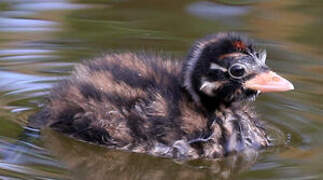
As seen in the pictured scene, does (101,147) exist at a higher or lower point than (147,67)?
lower

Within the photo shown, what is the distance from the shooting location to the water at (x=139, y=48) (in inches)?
271

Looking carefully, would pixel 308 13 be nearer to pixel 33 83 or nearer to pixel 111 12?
pixel 111 12

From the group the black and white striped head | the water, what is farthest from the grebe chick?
the water

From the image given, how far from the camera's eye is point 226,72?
23.6 ft

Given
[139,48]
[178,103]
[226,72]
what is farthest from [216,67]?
[139,48]

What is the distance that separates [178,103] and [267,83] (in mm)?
708

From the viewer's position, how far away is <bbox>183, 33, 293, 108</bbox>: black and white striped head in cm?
716

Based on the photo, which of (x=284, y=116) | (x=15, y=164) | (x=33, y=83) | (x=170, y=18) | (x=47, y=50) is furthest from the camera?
(x=170, y=18)

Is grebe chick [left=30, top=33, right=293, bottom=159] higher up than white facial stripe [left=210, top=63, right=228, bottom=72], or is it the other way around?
white facial stripe [left=210, top=63, right=228, bottom=72]

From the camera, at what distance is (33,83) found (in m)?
8.65

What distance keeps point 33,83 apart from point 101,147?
165cm

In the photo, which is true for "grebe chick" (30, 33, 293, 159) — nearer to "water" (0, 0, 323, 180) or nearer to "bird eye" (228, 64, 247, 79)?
"bird eye" (228, 64, 247, 79)

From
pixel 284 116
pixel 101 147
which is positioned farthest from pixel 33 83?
pixel 284 116

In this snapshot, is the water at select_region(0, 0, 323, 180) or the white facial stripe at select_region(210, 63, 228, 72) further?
→ the white facial stripe at select_region(210, 63, 228, 72)
